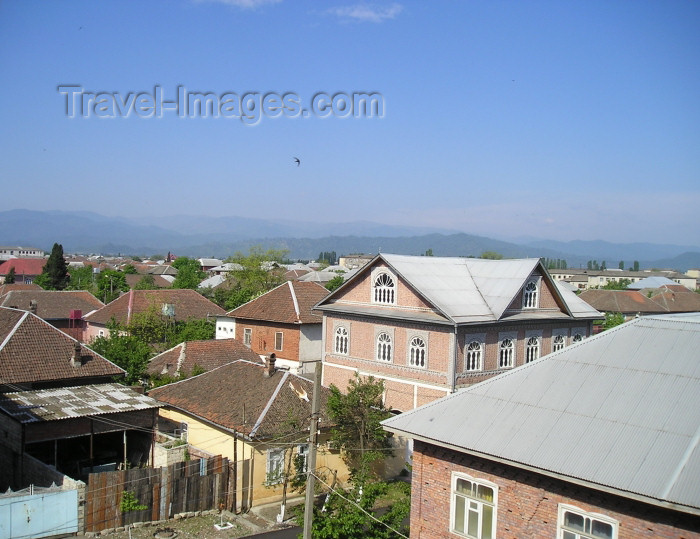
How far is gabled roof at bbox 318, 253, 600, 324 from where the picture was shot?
2691 cm

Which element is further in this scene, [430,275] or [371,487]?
[430,275]

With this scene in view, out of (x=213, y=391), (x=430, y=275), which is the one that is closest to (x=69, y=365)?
(x=213, y=391)

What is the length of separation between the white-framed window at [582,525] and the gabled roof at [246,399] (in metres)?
11.3

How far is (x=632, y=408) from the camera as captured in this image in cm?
1184

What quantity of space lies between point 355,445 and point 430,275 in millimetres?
9232

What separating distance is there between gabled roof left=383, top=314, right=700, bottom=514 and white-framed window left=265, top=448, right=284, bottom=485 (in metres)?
8.62

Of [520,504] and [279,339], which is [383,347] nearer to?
[279,339]

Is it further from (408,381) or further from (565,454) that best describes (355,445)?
(565,454)

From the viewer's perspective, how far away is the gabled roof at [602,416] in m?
10.6

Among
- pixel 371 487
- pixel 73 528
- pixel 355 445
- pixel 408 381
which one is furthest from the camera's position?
pixel 408 381

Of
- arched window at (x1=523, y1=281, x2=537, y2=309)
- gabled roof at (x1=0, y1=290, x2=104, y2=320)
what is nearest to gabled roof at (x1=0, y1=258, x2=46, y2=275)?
gabled roof at (x1=0, y1=290, x2=104, y2=320)

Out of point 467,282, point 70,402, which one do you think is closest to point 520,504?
point 70,402

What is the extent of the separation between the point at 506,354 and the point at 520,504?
54.6 feet

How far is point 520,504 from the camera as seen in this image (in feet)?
39.6
